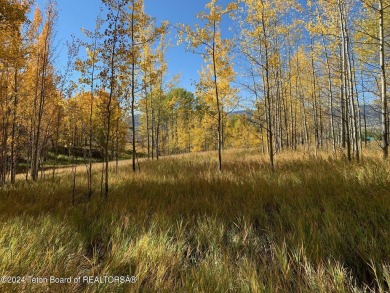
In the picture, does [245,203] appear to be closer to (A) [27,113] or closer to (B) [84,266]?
(B) [84,266]

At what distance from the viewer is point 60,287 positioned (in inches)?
72.9

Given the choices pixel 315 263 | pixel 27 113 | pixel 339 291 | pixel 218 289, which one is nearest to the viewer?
pixel 339 291

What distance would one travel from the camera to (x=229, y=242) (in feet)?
9.35

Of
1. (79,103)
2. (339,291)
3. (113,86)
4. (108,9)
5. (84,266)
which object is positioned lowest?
(84,266)

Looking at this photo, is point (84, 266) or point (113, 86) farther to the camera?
point (113, 86)

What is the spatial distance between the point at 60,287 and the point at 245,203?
3.11 m

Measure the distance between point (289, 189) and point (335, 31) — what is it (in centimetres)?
753

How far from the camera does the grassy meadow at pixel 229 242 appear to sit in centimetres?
192

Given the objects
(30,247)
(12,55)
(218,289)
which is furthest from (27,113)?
(218,289)

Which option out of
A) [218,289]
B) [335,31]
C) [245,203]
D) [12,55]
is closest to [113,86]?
[12,55]

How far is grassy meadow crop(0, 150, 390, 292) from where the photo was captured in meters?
1.92

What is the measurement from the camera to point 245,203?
4.20 metres

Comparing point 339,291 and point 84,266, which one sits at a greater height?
point 339,291

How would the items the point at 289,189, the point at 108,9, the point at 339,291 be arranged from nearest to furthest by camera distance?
1. the point at 339,291
2. the point at 289,189
3. the point at 108,9
